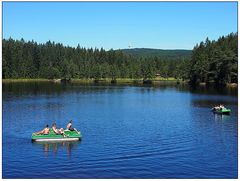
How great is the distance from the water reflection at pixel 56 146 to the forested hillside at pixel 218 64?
121468mm

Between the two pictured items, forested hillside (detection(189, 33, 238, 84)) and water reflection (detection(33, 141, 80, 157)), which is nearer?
water reflection (detection(33, 141, 80, 157))

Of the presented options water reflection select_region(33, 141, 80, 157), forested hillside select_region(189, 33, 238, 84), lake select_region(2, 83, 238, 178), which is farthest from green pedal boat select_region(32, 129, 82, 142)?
forested hillside select_region(189, 33, 238, 84)

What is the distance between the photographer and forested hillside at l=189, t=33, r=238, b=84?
161000 mm

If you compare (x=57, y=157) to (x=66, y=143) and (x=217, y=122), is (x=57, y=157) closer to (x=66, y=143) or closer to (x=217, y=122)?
(x=66, y=143)

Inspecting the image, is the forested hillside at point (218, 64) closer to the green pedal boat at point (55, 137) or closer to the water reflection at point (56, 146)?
the green pedal boat at point (55, 137)

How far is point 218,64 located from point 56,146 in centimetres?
13170

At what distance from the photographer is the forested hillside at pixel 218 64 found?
16100cm

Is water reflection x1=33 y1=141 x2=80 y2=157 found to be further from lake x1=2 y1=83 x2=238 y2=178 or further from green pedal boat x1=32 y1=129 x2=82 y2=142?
green pedal boat x1=32 y1=129 x2=82 y2=142

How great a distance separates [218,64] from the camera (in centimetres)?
16650

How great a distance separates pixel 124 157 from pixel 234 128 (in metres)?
22.4

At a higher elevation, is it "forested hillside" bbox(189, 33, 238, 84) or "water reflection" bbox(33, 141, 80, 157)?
"forested hillside" bbox(189, 33, 238, 84)

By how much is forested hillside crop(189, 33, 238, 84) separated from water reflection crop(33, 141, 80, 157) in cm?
12147

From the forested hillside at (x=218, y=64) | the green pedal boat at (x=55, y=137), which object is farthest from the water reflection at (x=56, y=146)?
the forested hillside at (x=218, y=64)

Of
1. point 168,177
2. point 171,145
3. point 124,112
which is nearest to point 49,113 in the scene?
point 124,112
